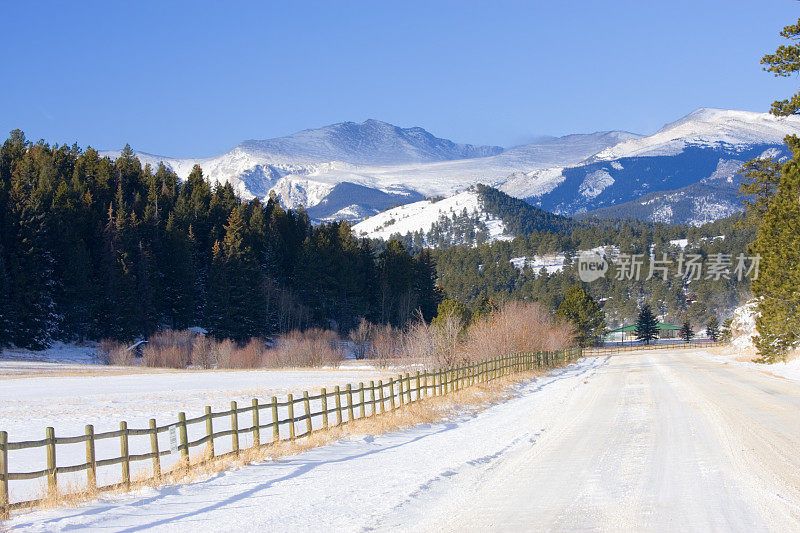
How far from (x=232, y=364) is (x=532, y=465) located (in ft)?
201

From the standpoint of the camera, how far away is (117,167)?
100375mm

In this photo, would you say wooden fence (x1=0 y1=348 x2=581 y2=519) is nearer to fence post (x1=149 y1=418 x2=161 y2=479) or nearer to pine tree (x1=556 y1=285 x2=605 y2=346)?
fence post (x1=149 y1=418 x2=161 y2=479)

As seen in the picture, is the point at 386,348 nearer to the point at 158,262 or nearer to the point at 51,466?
the point at 158,262

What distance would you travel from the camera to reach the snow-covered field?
1794 centimetres

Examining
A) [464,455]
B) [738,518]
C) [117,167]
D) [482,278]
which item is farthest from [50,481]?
[482,278]

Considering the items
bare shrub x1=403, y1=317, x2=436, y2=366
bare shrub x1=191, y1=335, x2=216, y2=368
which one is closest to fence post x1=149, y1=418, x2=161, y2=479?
bare shrub x1=403, y1=317, x2=436, y2=366

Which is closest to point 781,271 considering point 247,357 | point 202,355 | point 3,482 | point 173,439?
point 173,439

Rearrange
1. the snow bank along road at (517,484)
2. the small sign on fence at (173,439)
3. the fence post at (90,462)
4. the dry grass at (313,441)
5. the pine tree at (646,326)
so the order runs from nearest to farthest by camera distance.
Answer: the snow bank along road at (517,484)
the dry grass at (313,441)
the fence post at (90,462)
the small sign on fence at (173,439)
the pine tree at (646,326)

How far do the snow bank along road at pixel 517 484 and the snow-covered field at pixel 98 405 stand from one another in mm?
2682

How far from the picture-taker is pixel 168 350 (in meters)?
70.9

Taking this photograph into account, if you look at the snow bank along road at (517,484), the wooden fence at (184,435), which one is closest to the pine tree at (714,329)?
the wooden fence at (184,435)

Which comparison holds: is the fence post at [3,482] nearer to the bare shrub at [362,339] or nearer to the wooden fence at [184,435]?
the wooden fence at [184,435]

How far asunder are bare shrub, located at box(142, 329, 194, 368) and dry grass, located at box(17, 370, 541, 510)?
151ft

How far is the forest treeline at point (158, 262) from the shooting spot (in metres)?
73.0
